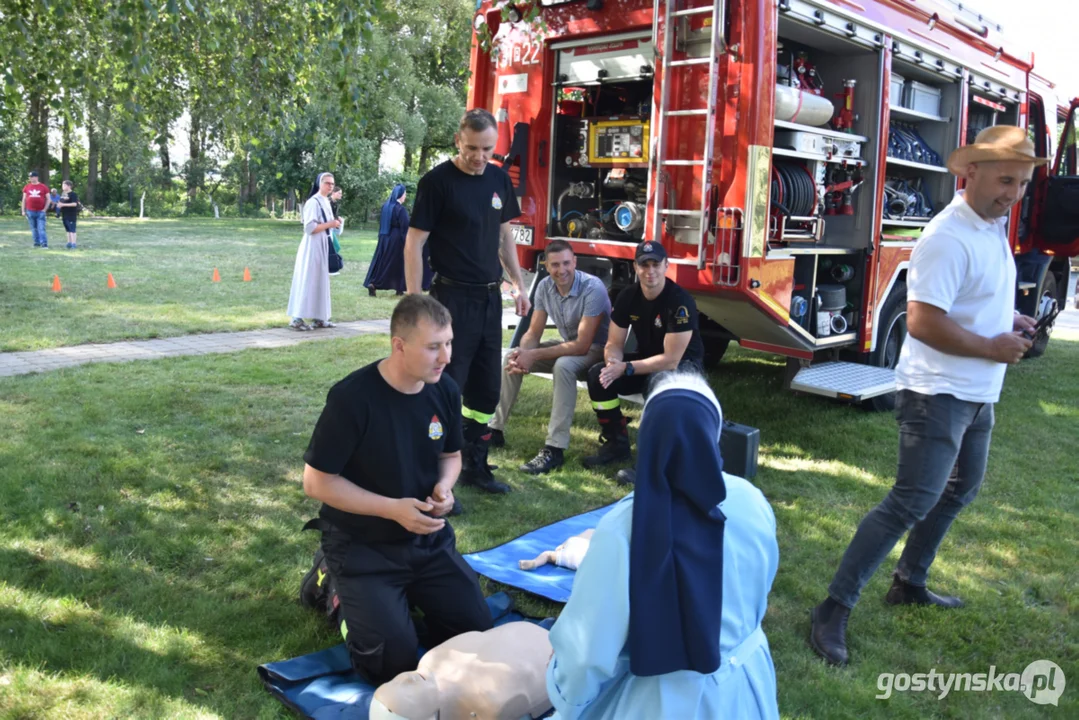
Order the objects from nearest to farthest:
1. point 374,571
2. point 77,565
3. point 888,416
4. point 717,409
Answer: point 717,409
point 374,571
point 77,565
point 888,416

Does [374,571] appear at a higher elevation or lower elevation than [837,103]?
lower

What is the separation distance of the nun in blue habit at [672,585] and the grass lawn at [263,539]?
1510 mm

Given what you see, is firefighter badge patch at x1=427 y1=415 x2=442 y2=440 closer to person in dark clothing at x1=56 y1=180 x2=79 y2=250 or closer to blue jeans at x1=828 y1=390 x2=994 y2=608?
blue jeans at x1=828 y1=390 x2=994 y2=608

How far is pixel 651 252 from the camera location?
17.6 ft

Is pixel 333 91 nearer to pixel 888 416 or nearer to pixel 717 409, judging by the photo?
pixel 888 416

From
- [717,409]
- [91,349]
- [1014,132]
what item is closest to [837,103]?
[1014,132]

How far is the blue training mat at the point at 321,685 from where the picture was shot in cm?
296

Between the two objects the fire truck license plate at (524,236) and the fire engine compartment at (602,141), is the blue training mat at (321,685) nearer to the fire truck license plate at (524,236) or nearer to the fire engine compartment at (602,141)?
the fire engine compartment at (602,141)

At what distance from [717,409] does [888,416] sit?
6.10 m

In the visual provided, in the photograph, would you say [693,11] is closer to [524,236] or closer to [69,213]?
[524,236]

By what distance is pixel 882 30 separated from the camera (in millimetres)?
6516

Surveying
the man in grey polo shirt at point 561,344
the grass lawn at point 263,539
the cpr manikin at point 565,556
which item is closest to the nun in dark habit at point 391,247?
the grass lawn at point 263,539

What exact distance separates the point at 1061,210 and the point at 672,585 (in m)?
9.48

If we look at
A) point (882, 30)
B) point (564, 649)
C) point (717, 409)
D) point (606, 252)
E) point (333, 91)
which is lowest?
point (564, 649)
